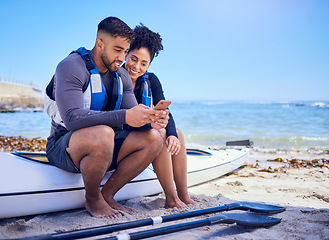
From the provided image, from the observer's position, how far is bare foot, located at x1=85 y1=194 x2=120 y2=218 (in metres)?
2.03

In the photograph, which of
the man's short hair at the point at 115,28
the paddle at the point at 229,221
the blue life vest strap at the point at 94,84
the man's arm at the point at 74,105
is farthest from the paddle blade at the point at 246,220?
the man's short hair at the point at 115,28

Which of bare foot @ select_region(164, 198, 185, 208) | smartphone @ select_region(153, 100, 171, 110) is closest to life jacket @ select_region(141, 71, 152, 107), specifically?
smartphone @ select_region(153, 100, 171, 110)

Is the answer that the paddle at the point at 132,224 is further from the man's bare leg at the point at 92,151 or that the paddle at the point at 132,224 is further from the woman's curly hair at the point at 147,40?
the woman's curly hair at the point at 147,40

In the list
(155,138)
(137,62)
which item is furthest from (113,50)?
(155,138)

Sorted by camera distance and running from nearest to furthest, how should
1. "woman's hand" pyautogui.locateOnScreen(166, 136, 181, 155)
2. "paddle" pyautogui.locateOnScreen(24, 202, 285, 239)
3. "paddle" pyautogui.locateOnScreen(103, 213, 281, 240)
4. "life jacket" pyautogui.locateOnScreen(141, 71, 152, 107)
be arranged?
"paddle" pyautogui.locateOnScreen(24, 202, 285, 239), "paddle" pyautogui.locateOnScreen(103, 213, 281, 240), "woman's hand" pyautogui.locateOnScreen(166, 136, 181, 155), "life jacket" pyautogui.locateOnScreen(141, 71, 152, 107)

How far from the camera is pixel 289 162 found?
5.08 m

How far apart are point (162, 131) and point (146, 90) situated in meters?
0.44

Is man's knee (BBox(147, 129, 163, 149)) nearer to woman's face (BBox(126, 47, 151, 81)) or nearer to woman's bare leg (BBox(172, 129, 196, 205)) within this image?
woman's bare leg (BBox(172, 129, 196, 205))

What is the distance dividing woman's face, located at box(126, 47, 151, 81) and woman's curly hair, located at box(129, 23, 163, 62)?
0.13ft

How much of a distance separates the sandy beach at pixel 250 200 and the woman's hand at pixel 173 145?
1.47 feet

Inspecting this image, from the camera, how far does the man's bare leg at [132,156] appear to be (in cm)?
215

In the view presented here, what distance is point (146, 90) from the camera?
8.55ft

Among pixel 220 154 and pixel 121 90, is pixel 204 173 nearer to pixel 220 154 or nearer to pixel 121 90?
pixel 220 154

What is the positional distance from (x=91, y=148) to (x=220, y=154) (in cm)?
276
